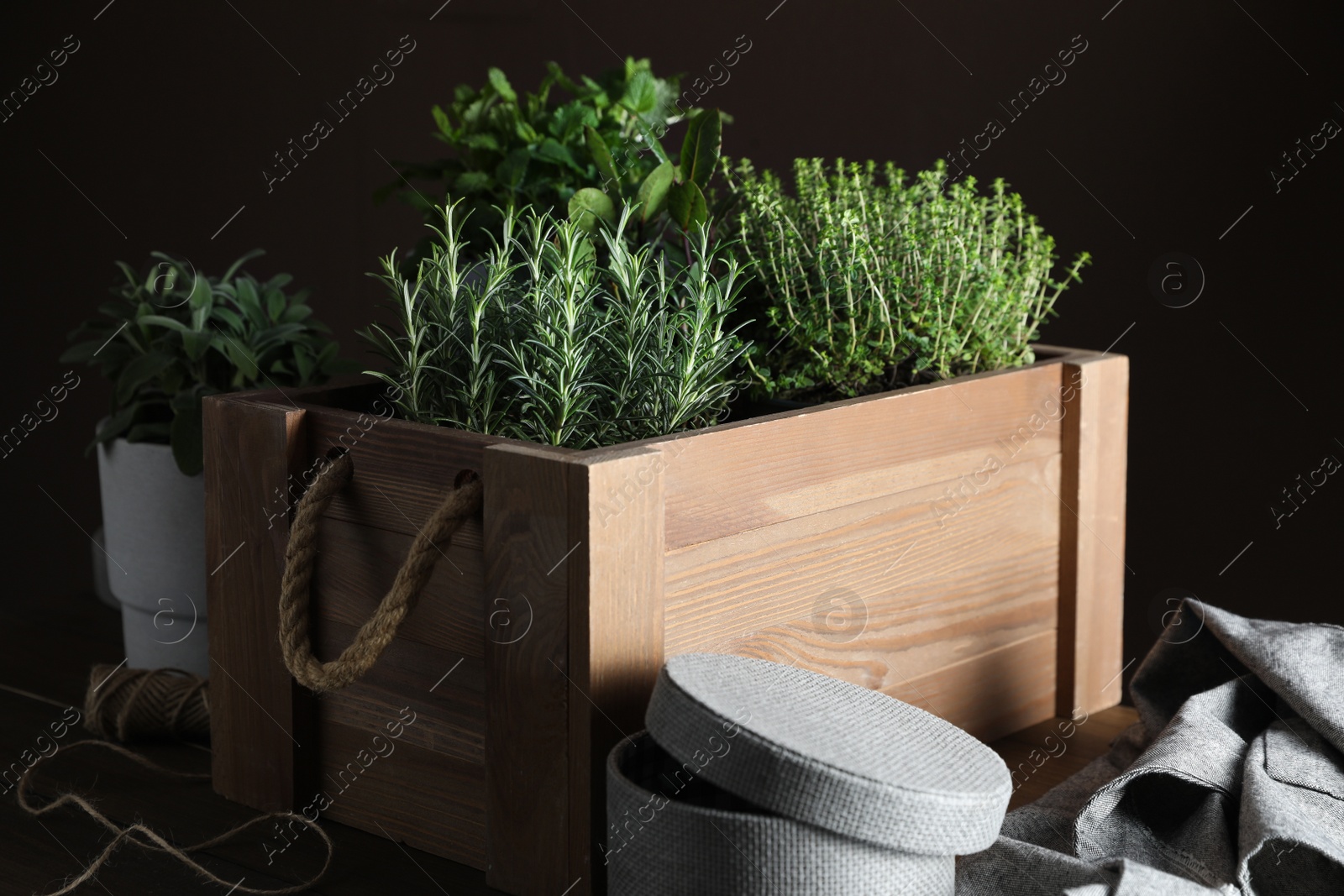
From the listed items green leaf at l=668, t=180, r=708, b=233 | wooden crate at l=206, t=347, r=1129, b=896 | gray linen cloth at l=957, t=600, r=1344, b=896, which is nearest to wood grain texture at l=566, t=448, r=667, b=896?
wooden crate at l=206, t=347, r=1129, b=896

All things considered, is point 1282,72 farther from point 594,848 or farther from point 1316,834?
point 594,848

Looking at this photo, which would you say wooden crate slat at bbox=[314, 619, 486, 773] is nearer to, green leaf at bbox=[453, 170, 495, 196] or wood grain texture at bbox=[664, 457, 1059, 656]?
wood grain texture at bbox=[664, 457, 1059, 656]

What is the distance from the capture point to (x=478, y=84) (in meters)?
2.16

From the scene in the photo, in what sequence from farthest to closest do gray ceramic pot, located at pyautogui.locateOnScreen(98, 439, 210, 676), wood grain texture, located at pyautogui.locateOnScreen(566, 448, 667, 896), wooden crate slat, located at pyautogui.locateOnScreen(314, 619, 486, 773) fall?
gray ceramic pot, located at pyautogui.locateOnScreen(98, 439, 210, 676)
wooden crate slat, located at pyautogui.locateOnScreen(314, 619, 486, 773)
wood grain texture, located at pyautogui.locateOnScreen(566, 448, 667, 896)

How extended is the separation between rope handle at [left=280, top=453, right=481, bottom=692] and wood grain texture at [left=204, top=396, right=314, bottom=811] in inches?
2.1

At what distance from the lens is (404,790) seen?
3.02 feet

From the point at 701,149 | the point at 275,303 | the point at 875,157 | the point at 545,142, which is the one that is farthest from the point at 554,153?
the point at 875,157

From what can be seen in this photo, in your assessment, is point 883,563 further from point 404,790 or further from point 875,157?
point 875,157

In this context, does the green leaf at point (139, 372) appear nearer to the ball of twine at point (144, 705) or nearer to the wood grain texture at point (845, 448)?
the ball of twine at point (144, 705)

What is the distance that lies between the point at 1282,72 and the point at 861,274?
29.5 inches

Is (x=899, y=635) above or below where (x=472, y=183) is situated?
below

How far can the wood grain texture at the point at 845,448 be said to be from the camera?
2.77 ft

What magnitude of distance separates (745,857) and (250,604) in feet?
1.50

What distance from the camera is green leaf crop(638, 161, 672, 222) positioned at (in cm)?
107
